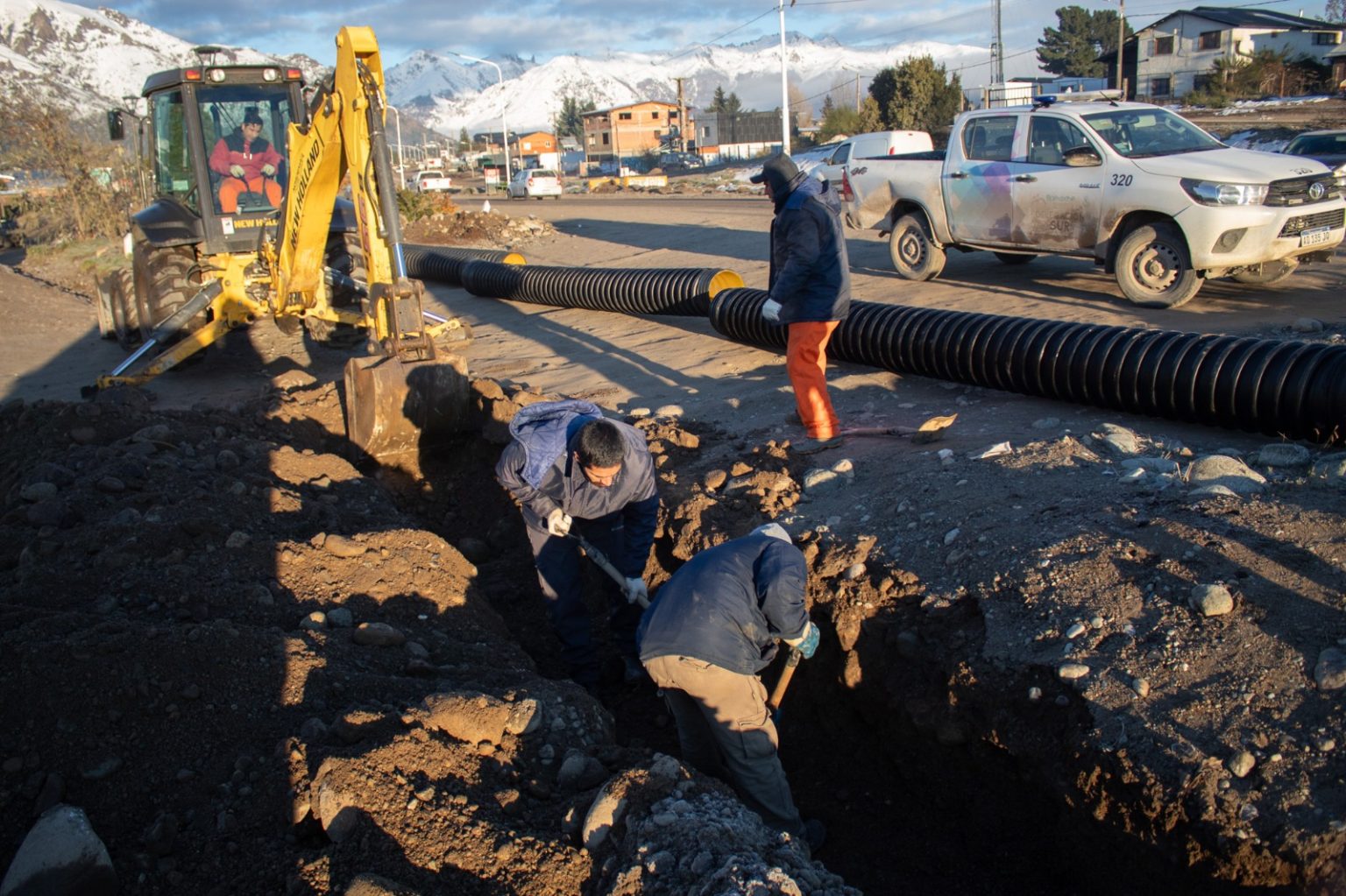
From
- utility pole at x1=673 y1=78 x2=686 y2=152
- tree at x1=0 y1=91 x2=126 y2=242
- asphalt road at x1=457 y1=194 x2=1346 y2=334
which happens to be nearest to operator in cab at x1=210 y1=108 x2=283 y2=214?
asphalt road at x1=457 y1=194 x2=1346 y2=334

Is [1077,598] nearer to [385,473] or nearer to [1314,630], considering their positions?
[1314,630]

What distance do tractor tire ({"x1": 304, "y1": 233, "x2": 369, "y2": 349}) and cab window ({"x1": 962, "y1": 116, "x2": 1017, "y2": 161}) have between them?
6572 mm

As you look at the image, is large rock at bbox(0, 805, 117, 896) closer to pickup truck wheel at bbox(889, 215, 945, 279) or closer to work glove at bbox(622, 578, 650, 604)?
work glove at bbox(622, 578, 650, 604)

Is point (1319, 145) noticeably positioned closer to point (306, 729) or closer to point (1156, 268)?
point (1156, 268)

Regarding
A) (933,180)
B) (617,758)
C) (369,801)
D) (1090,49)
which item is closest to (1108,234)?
(933,180)

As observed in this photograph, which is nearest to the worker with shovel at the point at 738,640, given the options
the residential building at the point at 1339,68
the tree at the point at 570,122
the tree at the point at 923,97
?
the tree at the point at 923,97

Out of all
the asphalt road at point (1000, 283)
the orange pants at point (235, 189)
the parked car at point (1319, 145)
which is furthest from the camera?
the parked car at point (1319, 145)

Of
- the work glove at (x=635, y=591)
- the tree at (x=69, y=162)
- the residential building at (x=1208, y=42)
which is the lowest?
the work glove at (x=635, y=591)

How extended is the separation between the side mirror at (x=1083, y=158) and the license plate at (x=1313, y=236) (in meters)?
1.81

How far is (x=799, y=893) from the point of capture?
267 cm

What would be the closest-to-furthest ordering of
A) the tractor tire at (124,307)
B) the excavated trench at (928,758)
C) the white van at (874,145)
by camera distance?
1. the excavated trench at (928,758)
2. the tractor tire at (124,307)
3. the white van at (874,145)

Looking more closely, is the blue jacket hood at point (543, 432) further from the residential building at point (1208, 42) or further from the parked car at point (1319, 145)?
the residential building at point (1208, 42)

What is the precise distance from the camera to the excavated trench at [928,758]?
3.56 m

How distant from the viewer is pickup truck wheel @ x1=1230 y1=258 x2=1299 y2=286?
9.22 metres
